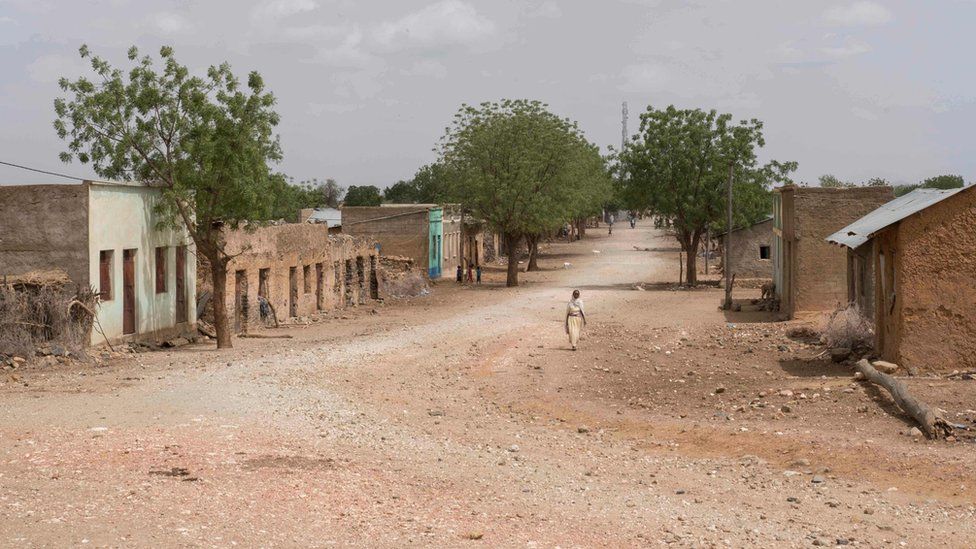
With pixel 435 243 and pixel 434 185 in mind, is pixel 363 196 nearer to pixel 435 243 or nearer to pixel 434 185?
pixel 434 185

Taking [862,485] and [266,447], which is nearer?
[862,485]

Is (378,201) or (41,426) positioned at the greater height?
(378,201)

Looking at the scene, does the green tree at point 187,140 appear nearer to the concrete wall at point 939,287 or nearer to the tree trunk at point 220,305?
the tree trunk at point 220,305

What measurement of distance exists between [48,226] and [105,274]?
1573 mm

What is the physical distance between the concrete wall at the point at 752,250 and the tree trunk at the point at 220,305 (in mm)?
29359

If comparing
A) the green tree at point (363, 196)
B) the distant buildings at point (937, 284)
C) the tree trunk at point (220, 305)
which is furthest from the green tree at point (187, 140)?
the green tree at point (363, 196)

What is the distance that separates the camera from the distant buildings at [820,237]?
98.5 feet

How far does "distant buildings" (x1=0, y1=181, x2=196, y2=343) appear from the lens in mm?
22984

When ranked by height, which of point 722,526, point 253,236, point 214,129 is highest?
point 214,129

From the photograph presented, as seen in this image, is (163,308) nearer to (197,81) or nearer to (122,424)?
(197,81)

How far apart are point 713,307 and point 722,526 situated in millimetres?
28926

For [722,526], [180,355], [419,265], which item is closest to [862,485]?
[722,526]

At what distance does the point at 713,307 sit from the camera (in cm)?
3869

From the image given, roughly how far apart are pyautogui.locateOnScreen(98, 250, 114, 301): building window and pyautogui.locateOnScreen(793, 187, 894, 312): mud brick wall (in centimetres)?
1696
